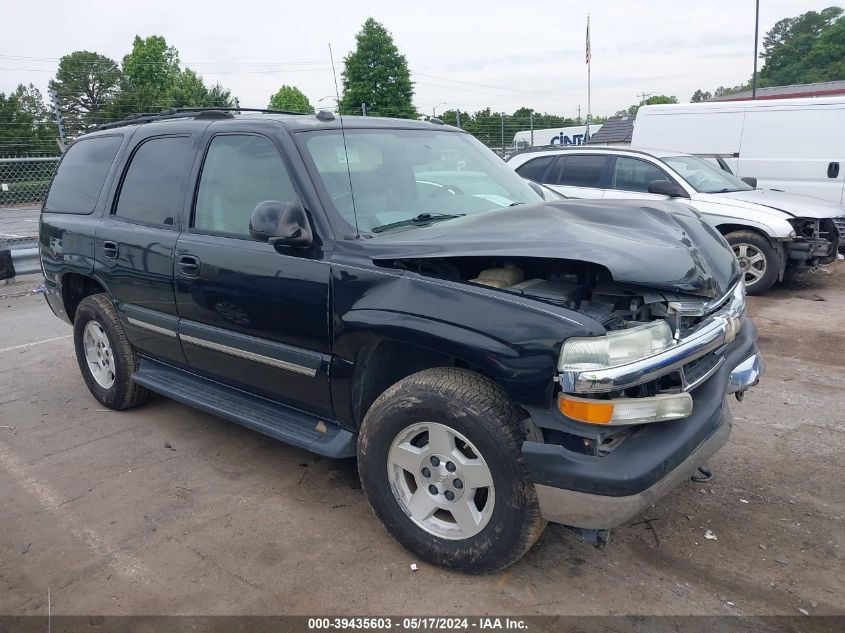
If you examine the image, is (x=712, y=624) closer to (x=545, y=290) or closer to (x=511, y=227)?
(x=545, y=290)

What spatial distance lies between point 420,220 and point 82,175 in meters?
2.89

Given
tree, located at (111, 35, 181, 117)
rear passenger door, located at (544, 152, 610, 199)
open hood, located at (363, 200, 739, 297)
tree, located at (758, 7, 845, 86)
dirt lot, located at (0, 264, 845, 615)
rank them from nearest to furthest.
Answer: open hood, located at (363, 200, 739, 297)
dirt lot, located at (0, 264, 845, 615)
rear passenger door, located at (544, 152, 610, 199)
tree, located at (111, 35, 181, 117)
tree, located at (758, 7, 845, 86)

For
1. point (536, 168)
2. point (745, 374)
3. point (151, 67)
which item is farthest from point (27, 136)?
point (151, 67)

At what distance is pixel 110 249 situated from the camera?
4266 millimetres

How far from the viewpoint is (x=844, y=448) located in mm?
3850

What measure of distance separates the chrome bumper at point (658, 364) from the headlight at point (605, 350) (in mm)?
32

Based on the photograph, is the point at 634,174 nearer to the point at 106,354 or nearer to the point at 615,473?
the point at 106,354

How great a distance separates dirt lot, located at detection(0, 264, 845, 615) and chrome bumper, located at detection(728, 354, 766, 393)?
2.11 feet

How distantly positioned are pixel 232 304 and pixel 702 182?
6.87m

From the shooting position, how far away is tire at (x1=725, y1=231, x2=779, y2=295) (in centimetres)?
775

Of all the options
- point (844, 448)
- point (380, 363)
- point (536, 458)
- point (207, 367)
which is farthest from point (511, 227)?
point (844, 448)

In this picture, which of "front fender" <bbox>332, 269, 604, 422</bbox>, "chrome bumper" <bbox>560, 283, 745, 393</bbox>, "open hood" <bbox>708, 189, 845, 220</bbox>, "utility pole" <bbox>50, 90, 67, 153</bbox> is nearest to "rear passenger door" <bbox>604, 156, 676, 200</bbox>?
"open hood" <bbox>708, 189, 845, 220</bbox>

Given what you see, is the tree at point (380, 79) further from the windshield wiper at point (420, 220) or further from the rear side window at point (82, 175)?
the windshield wiper at point (420, 220)

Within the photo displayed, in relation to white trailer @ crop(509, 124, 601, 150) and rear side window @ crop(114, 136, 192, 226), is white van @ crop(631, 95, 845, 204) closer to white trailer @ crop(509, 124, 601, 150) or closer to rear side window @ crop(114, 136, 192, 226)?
rear side window @ crop(114, 136, 192, 226)
